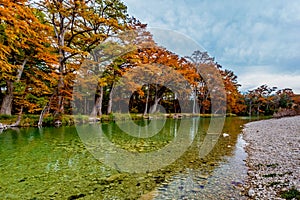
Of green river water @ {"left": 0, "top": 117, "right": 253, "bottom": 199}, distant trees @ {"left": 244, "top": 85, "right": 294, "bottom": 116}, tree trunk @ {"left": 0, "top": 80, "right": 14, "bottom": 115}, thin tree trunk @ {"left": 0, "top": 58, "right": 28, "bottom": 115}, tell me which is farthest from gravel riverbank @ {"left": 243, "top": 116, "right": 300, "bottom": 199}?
distant trees @ {"left": 244, "top": 85, "right": 294, "bottom": 116}

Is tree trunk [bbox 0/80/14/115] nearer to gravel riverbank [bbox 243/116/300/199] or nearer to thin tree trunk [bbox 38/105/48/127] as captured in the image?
thin tree trunk [bbox 38/105/48/127]

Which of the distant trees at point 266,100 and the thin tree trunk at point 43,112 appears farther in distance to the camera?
the distant trees at point 266,100

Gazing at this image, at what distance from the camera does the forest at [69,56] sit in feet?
38.1

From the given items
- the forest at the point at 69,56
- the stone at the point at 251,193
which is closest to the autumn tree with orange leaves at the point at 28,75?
the forest at the point at 69,56

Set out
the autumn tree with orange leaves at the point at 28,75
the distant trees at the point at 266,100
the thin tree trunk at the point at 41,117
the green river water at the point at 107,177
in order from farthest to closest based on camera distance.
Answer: the distant trees at the point at 266,100 → the thin tree trunk at the point at 41,117 → the autumn tree with orange leaves at the point at 28,75 → the green river water at the point at 107,177

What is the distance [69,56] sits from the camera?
14.4m

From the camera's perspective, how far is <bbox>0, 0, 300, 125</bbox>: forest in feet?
38.1

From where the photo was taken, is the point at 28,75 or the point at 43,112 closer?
the point at 43,112

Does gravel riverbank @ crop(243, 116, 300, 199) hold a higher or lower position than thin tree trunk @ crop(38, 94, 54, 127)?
lower

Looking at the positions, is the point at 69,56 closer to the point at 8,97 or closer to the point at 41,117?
the point at 41,117

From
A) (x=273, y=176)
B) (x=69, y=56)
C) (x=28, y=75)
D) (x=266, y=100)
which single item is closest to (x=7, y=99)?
(x=28, y=75)

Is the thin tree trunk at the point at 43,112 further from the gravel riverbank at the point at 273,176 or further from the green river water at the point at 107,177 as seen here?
the gravel riverbank at the point at 273,176

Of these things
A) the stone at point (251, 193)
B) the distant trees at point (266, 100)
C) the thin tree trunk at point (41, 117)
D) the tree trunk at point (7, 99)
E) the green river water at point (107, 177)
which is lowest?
the green river water at point (107, 177)

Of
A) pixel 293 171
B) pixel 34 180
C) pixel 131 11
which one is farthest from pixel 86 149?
pixel 131 11
